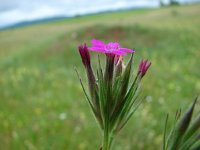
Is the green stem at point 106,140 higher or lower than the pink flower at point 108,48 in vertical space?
lower

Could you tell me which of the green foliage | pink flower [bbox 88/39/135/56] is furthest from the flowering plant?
the green foliage

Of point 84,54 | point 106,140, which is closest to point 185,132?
point 106,140

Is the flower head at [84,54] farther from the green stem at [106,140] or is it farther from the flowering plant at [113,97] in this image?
the green stem at [106,140]

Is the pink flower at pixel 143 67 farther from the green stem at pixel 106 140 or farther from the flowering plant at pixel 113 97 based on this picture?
the green stem at pixel 106 140

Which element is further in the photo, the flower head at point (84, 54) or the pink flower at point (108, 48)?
the flower head at point (84, 54)

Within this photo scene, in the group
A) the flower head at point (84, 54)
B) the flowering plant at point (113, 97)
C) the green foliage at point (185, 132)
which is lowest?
the green foliage at point (185, 132)

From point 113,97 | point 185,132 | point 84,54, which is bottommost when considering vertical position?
point 185,132

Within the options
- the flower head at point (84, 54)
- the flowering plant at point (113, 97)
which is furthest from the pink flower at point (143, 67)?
the flower head at point (84, 54)

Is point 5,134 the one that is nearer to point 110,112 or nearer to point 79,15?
point 110,112

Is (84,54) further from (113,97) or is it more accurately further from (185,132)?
(185,132)

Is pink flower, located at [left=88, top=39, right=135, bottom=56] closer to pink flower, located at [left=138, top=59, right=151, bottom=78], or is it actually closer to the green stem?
pink flower, located at [left=138, top=59, right=151, bottom=78]

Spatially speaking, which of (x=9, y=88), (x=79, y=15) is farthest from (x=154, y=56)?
(x=79, y=15)
